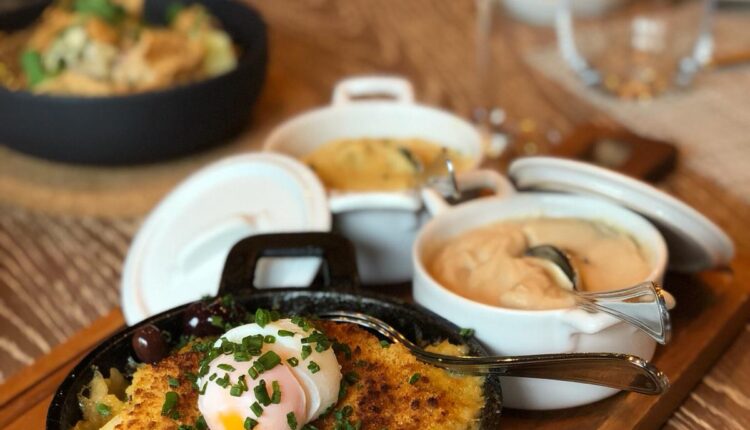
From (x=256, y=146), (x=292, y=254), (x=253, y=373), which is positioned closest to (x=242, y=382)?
(x=253, y=373)

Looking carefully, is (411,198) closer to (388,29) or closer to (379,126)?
(379,126)

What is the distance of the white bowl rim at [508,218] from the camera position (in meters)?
0.91

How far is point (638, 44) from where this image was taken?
207 cm

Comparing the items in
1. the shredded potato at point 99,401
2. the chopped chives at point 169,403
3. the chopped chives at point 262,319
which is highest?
the chopped chives at point 262,319

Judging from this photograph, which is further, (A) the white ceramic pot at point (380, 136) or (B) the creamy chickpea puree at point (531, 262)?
(A) the white ceramic pot at point (380, 136)

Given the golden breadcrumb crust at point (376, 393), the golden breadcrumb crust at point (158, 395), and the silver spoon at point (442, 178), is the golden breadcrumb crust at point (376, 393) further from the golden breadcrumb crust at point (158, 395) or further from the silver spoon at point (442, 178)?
the silver spoon at point (442, 178)

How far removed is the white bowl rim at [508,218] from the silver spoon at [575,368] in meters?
0.07

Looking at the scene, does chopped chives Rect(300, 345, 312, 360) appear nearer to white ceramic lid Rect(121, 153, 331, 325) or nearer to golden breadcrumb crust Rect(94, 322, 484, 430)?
golden breadcrumb crust Rect(94, 322, 484, 430)

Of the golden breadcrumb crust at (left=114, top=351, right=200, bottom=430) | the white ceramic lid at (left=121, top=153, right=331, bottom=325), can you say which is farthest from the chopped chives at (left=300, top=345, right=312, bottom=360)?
the white ceramic lid at (left=121, top=153, right=331, bottom=325)

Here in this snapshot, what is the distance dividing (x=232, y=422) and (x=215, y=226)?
0.43 metres

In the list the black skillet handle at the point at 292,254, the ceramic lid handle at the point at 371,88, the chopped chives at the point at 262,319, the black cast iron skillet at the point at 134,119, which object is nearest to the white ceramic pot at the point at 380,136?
the ceramic lid handle at the point at 371,88

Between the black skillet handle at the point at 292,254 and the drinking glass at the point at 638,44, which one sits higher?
the drinking glass at the point at 638,44

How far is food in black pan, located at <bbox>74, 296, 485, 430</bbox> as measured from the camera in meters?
0.79

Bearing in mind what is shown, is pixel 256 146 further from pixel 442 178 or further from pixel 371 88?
pixel 442 178
